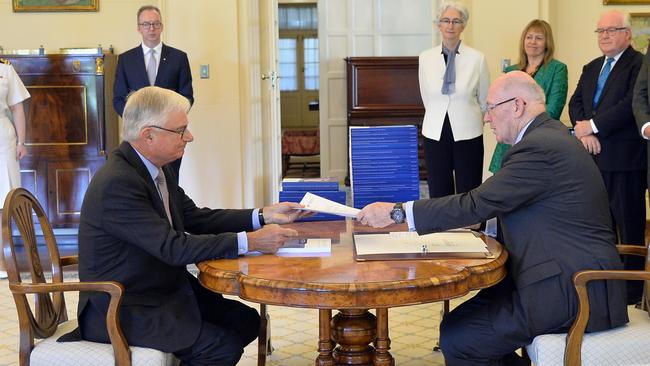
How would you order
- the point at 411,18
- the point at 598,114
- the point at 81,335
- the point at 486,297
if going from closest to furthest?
the point at 81,335, the point at 486,297, the point at 598,114, the point at 411,18

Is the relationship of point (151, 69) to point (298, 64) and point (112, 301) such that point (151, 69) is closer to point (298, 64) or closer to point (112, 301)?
point (112, 301)

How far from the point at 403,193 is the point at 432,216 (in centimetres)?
87

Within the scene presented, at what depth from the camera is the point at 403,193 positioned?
379 cm

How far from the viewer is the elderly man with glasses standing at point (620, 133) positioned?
5.04 metres

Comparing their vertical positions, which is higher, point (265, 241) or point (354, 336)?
point (265, 241)

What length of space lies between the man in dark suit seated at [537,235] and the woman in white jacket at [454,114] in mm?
2350

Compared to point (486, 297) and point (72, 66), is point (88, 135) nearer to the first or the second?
point (72, 66)

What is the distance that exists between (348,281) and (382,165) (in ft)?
4.50

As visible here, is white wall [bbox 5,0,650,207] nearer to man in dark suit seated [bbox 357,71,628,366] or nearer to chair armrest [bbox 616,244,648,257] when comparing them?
chair armrest [bbox 616,244,648,257]

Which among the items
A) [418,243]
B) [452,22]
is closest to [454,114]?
[452,22]

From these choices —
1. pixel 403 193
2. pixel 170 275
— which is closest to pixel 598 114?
pixel 403 193

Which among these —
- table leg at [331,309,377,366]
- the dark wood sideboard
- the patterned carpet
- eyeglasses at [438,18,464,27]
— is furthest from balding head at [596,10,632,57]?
the dark wood sideboard

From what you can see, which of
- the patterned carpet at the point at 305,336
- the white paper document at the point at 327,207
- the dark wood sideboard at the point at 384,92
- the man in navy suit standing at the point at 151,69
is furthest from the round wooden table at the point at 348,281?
the dark wood sideboard at the point at 384,92

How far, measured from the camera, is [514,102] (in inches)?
120
